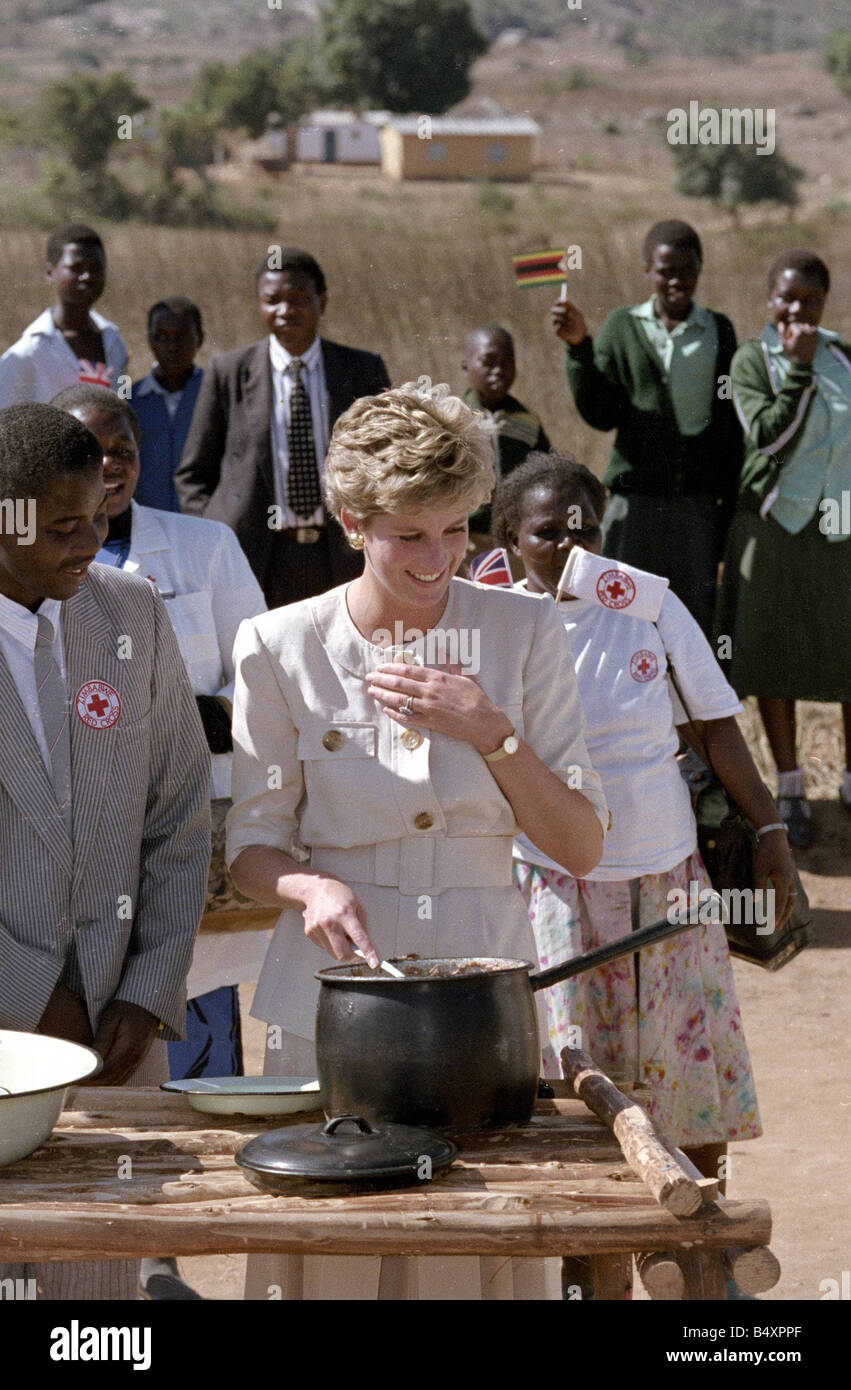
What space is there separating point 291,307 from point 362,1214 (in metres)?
4.56

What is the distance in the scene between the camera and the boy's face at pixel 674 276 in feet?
22.1

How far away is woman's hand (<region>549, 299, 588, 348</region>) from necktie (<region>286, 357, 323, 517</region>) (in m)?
1.02

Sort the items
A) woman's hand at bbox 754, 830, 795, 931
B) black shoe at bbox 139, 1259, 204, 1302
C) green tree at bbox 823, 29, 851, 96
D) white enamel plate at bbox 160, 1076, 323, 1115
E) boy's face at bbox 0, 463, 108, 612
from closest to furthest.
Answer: white enamel plate at bbox 160, 1076, 323, 1115
boy's face at bbox 0, 463, 108, 612
woman's hand at bbox 754, 830, 795, 931
black shoe at bbox 139, 1259, 204, 1302
green tree at bbox 823, 29, 851, 96

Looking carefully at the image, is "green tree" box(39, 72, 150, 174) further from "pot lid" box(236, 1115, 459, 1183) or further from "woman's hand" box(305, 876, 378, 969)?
"pot lid" box(236, 1115, 459, 1183)

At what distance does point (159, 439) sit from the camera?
6.78 meters

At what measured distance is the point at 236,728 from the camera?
2.82 m

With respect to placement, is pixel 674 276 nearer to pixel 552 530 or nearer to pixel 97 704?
pixel 552 530

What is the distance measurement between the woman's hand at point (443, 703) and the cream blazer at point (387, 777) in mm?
72

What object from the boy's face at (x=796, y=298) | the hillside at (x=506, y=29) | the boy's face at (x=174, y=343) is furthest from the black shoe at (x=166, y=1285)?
the hillside at (x=506, y=29)

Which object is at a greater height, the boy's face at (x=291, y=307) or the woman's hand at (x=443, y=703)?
the boy's face at (x=291, y=307)

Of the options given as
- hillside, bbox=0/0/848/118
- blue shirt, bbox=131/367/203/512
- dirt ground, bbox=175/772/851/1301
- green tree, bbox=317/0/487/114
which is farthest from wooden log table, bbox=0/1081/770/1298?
hillside, bbox=0/0/848/118

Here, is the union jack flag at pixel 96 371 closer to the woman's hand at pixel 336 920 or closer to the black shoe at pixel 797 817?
the black shoe at pixel 797 817

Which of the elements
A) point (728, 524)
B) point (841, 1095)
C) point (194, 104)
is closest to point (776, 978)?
point (841, 1095)

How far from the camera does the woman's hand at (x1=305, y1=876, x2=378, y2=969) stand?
248 centimetres
